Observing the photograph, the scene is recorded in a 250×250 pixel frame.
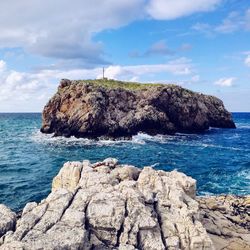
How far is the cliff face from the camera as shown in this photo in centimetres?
7794

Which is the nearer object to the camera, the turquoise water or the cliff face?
the turquoise water

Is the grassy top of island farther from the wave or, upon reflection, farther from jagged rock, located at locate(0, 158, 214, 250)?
jagged rock, located at locate(0, 158, 214, 250)

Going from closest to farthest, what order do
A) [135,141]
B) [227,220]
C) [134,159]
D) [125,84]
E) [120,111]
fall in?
1. [227,220]
2. [134,159]
3. [135,141]
4. [120,111]
5. [125,84]

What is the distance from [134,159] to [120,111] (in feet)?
97.7

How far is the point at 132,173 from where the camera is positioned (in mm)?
23828

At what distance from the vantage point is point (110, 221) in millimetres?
16250

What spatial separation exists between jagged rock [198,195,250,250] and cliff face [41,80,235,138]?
162 ft

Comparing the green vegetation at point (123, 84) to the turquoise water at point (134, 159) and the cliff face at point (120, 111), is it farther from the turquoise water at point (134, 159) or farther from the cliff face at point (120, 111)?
the turquoise water at point (134, 159)

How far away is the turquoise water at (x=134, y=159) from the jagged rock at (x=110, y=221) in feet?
50.7

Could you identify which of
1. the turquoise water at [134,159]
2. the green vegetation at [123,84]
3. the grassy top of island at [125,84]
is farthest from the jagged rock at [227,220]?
the green vegetation at [123,84]

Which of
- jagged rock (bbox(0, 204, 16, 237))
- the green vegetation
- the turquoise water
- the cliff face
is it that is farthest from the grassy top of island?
jagged rock (bbox(0, 204, 16, 237))

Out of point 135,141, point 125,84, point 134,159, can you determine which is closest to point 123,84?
point 125,84

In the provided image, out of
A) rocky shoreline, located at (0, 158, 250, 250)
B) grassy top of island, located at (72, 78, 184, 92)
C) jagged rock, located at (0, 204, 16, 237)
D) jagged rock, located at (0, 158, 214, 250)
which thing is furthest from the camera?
grassy top of island, located at (72, 78, 184, 92)

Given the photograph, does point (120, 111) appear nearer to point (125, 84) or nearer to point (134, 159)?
point (125, 84)
